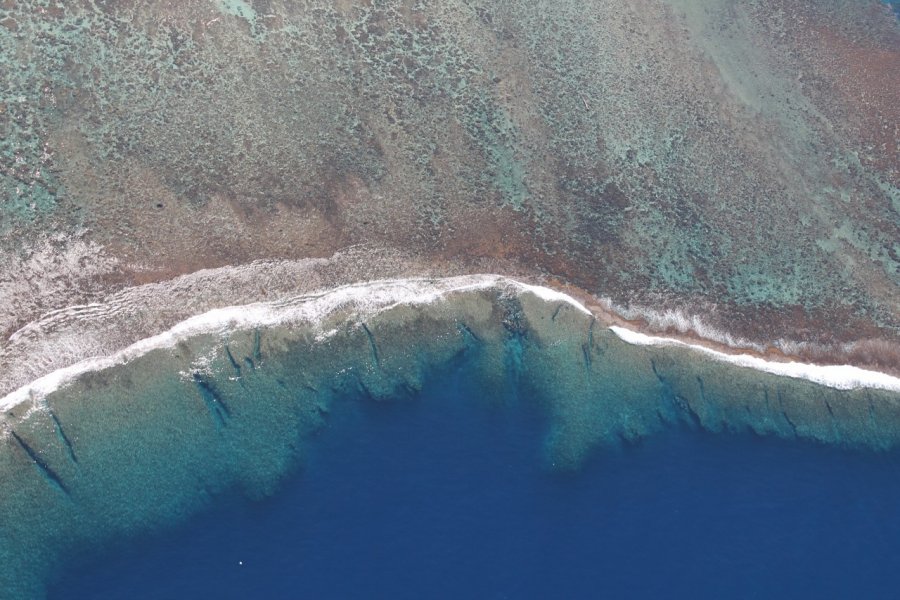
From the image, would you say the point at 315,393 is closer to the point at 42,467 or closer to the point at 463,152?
the point at 42,467

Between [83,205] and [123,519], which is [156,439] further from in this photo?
[83,205]

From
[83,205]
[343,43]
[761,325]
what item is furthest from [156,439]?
[761,325]

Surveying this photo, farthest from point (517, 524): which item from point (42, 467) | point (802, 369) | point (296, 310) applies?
point (42, 467)

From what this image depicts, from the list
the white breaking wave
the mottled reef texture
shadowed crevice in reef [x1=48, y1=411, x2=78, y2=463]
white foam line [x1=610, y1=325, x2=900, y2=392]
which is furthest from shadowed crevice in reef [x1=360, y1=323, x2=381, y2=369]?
shadowed crevice in reef [x1=48, y1=411, x2=78, y2=463]

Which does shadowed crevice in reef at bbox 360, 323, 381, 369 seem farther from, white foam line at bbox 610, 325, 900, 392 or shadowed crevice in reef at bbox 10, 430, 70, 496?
shadowed crevice in reef at bbox 10, 430, 70, 496

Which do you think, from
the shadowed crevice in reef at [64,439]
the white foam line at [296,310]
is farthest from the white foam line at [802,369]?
the shadowed crevice in reef at [64,439]
